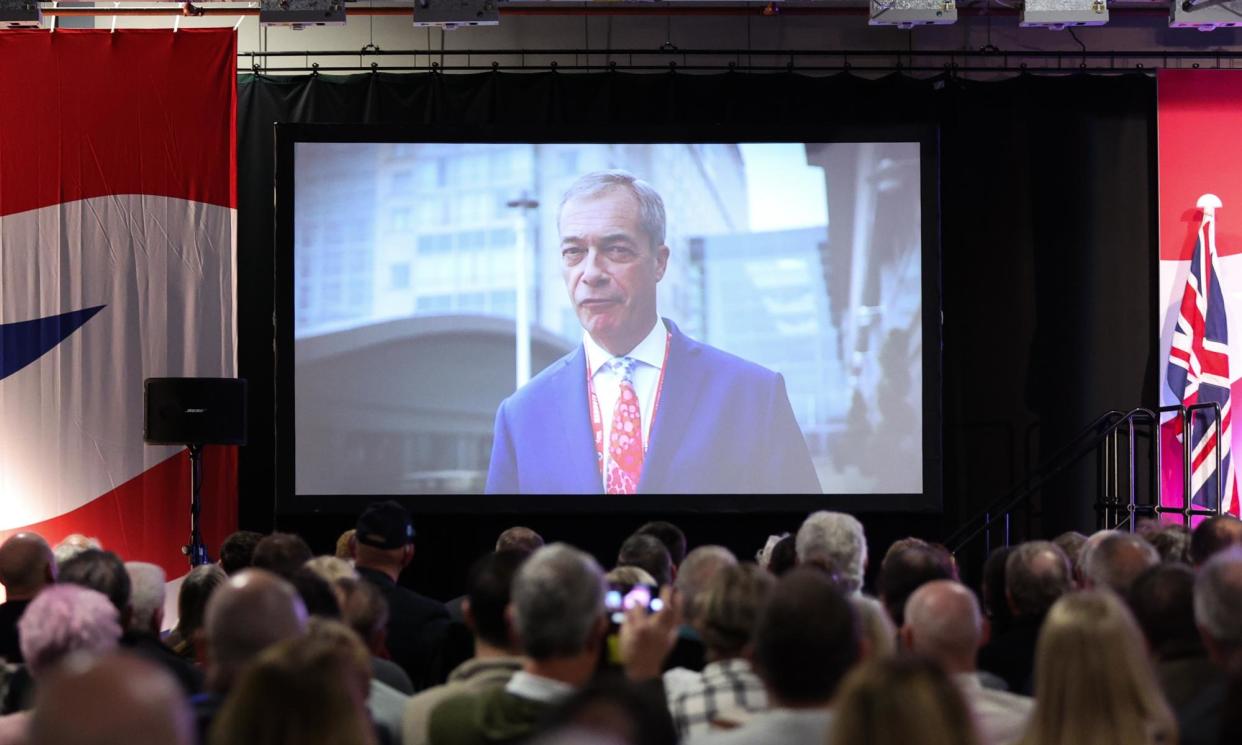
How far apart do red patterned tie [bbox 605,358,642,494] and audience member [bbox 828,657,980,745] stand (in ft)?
21.7

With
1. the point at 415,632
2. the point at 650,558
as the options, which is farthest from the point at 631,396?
the point at 415,632

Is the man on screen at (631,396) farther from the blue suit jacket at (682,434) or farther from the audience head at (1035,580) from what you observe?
the audience head at (1035,580)

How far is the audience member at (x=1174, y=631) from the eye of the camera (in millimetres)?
2977

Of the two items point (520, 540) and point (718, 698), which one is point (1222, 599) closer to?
point (718, 698)

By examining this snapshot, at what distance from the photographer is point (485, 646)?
3.02 m

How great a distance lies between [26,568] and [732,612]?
2581 mm

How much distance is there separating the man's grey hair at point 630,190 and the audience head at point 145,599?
4.83m

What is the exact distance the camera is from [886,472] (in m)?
8.49

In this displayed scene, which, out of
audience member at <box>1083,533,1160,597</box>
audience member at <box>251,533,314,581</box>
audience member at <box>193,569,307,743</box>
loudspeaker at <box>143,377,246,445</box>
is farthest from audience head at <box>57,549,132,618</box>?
loudspeaker at <box>143,377,246,445</box>

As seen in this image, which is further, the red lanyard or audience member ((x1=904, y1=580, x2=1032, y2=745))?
the red lanyard

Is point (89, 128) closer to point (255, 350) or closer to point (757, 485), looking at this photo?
point (255, 350)

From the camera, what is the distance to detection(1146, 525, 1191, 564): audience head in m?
4.80

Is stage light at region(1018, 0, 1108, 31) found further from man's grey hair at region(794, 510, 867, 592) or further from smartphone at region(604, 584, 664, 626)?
smartphone at region(604, 584, 664, 626)

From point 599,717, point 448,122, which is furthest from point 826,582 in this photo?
point 448,122
